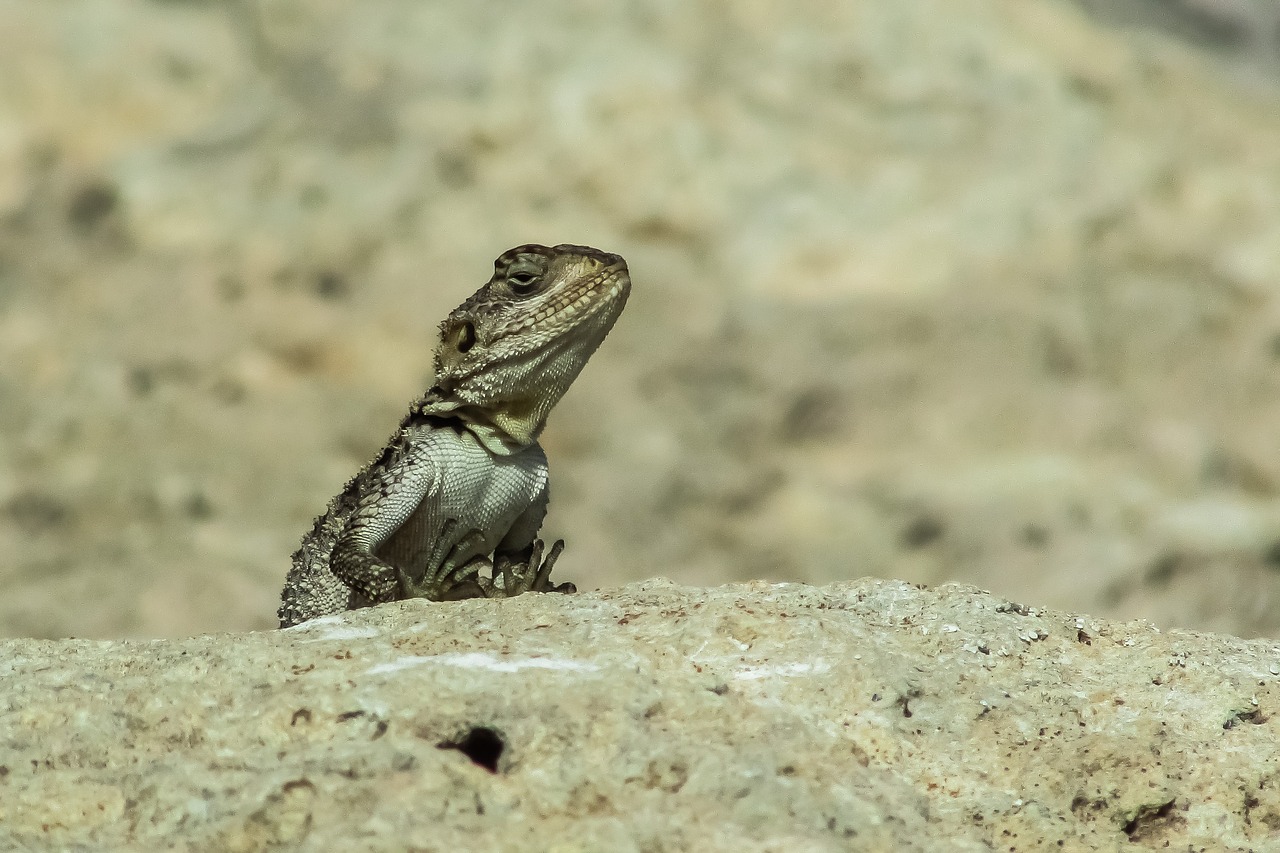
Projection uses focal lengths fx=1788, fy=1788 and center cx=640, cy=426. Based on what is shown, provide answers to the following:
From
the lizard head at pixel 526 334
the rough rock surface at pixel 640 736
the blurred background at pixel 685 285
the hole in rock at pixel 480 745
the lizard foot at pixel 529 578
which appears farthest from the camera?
the blurred background at pixel 685 285

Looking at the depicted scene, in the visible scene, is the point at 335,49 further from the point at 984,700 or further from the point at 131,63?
the point at 984,700

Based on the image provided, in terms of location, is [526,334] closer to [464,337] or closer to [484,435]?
[464,337]

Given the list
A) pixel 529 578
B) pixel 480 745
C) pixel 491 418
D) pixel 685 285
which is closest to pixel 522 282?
pixel 491 418

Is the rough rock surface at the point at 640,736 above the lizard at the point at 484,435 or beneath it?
beneath

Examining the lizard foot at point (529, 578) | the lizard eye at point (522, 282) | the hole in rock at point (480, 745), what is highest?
the lizard eye at point (522, 282)

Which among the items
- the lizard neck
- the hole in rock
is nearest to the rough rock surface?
the hole in rock

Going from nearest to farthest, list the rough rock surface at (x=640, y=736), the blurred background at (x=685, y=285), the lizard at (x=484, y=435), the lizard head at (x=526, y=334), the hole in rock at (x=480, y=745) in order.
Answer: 1. the rough rock surface at (x=640, y=736)
2. the hole in rock at (x=480, y=745)
3. the lizard at (x=484, y=435)
4. the lizard head at (x=526, y=334)
5. the blurred background at (x=685, y=285)

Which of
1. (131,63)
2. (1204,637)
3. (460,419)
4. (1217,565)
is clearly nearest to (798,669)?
(1204,637)

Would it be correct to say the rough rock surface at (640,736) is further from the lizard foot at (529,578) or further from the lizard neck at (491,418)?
the lizard neck at (491,418)

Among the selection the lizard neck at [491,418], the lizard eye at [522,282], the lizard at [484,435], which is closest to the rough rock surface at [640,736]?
the lizard at [484,435]
